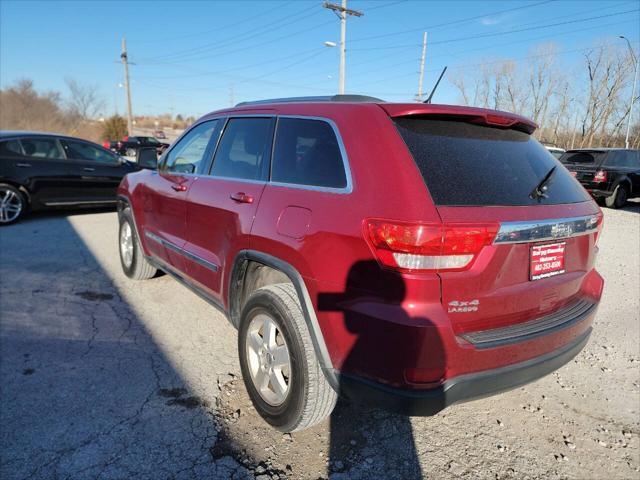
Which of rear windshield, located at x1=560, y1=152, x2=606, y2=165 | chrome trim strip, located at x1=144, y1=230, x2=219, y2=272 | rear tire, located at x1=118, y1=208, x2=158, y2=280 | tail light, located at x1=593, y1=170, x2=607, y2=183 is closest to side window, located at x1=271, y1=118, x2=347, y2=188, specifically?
chrome trim strip, located at x1=144, y1=230, x2=219, y2=272

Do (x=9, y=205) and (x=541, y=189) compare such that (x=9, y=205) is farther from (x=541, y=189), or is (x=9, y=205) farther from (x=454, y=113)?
(x=541, y=189)

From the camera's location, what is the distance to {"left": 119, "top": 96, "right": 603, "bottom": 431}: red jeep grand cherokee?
1824 millimetres

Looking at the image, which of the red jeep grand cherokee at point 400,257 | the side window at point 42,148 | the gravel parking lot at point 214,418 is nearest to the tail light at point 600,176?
the gravel parking lot at point 214,418

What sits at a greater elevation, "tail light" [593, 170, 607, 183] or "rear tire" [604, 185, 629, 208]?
"tail light" [593, 170, 607, 183]

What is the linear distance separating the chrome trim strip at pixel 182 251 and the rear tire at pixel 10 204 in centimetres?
480

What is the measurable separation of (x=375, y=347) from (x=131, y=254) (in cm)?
380

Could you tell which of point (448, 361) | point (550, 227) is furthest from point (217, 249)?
point (550, 227)

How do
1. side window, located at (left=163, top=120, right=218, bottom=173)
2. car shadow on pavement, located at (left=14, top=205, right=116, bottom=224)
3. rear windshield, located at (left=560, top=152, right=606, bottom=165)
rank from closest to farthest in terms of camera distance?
side window, located at (left=163, top=120, right=218, bottom=173) → car shadow on pavement, located at (left=14, top=205, right=116, bottom=224) → rear windshield, located at (left=560, top=152, right=606, bottom=165)

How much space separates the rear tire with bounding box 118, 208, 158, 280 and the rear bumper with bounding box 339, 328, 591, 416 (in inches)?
131

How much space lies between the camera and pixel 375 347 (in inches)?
73.5

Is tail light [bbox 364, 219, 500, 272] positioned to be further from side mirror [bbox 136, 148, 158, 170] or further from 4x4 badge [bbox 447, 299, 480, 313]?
side mirror [bbox 136, 148, 158, 170]

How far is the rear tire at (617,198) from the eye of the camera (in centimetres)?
1198

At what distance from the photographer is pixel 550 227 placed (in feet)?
6.79

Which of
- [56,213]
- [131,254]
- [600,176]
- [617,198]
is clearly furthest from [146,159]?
[617,198]
